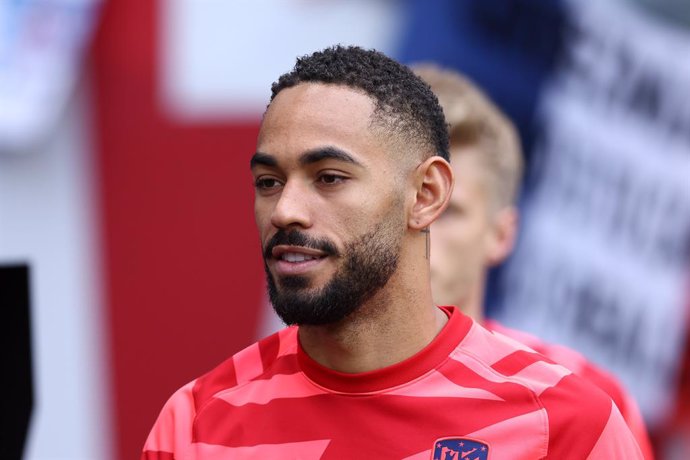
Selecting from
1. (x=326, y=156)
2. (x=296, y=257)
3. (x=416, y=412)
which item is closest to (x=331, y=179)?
(x=326, y=156)

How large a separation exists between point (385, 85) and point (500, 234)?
1338mm

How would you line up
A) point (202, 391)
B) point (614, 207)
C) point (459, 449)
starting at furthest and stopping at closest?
point (614, 207) → point (202, 391) → point (459, 449)

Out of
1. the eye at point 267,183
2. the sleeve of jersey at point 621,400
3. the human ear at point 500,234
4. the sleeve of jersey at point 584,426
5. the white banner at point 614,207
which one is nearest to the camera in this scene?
the sleeve of jersey at point 584,426

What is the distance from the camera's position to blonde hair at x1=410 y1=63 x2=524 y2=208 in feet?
9.95

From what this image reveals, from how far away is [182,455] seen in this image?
191 centimetres

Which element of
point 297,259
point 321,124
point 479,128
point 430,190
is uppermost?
point 479,128

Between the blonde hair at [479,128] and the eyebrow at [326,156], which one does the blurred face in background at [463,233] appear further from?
the eyebrow at [326,156]

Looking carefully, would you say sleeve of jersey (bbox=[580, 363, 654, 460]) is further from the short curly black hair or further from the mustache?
the mustache

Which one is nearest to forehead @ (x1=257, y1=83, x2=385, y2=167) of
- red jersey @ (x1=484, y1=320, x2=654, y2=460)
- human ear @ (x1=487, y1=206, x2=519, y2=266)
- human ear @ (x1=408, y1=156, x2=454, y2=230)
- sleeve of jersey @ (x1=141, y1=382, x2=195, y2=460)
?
human ear @ (x1=408, y1=156, x2=454, y2=230)

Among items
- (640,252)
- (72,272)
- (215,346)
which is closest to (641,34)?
(640,252)

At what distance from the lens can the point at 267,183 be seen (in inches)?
75.7

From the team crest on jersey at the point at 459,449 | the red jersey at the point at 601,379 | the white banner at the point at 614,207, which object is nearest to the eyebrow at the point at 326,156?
the team crest on jersey at the point at 459,449

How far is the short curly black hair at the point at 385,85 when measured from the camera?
6.31 feet

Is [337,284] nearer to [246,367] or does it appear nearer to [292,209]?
[292,209]
